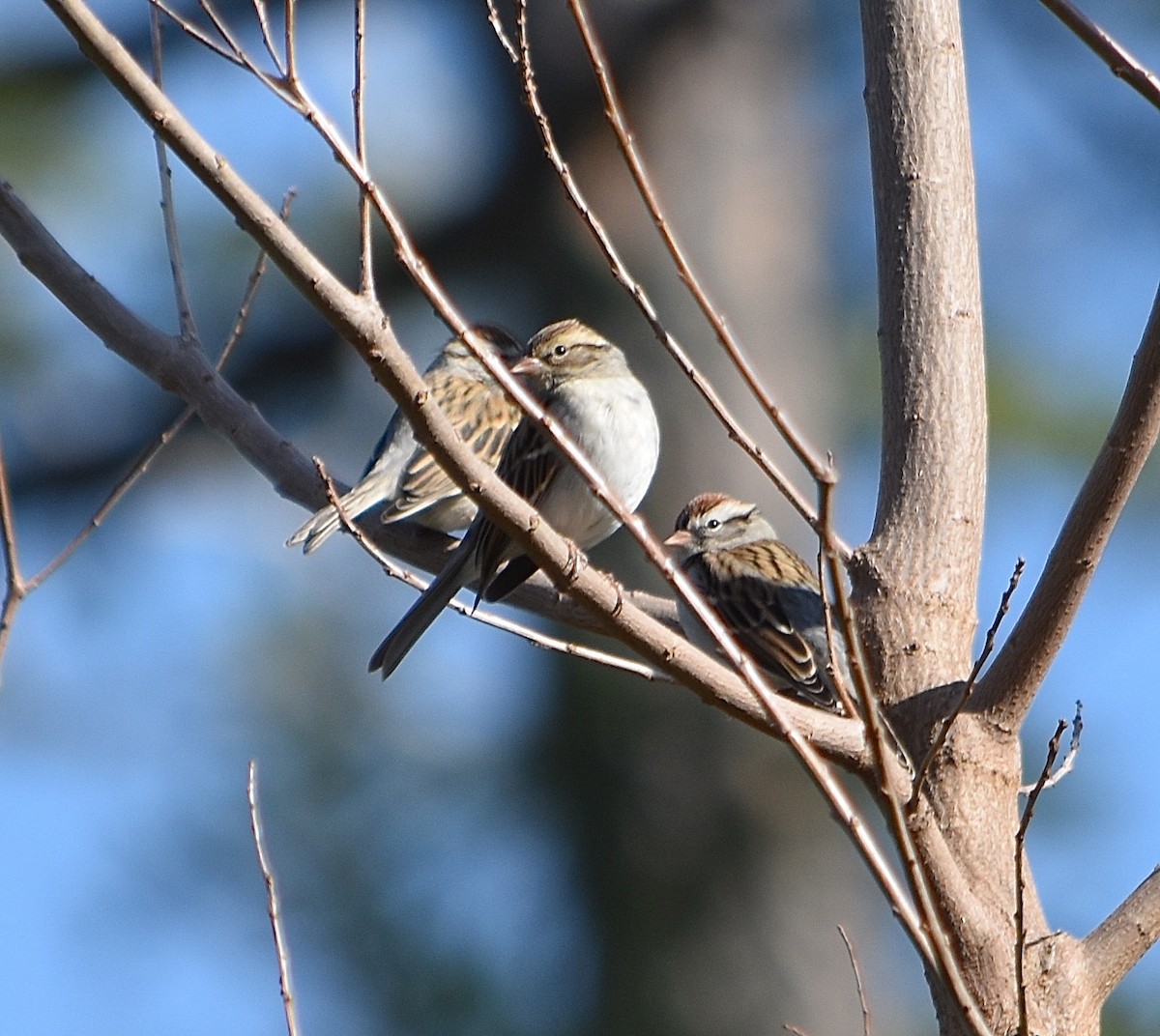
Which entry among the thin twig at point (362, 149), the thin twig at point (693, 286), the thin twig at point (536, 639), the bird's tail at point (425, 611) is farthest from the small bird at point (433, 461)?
the thin twig at point (693, 286)

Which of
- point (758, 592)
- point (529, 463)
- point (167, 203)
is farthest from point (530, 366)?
point (167, 203)

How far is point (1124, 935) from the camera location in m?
2.82

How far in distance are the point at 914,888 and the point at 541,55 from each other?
9.22 m

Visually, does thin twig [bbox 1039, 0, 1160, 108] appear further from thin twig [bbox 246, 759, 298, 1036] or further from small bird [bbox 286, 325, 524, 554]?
small bird [bbox 286, 325, 524, 554]

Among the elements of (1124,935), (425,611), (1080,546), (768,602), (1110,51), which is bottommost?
(1124,935)

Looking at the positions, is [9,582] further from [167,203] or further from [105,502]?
[167,203]

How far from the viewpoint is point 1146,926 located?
2.81 metres

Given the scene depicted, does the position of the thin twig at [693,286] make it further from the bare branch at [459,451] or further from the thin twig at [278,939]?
the thin twig at [278,939]

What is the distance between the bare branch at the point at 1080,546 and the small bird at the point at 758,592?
4.60 feet

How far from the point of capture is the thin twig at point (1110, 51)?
2.10 m

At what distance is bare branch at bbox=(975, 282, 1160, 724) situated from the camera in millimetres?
2652

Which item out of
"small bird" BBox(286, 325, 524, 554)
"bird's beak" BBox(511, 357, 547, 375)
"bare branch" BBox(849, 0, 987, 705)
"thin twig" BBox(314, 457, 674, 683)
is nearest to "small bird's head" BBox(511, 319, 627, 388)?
"bird's beak" BBox(511, 357, 547, 375)

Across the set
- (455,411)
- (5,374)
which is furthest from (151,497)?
(455,411)

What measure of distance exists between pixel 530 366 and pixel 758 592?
1.07m
